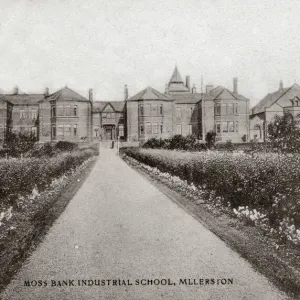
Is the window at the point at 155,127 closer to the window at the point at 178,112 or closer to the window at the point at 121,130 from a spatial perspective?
the window at the point at 178,112

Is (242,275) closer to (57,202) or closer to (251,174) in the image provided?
(251,174)

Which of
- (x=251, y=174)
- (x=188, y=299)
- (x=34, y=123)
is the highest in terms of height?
(x=34, y=123)

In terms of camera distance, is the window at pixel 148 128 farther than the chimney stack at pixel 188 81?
No

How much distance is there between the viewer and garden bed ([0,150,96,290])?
6.41 meters

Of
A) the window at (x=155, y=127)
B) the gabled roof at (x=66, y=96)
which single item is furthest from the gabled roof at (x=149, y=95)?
the gabled roof at (x=66, y=96)

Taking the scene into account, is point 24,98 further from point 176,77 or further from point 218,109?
point 176,77

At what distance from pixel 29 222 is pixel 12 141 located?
18437 mm

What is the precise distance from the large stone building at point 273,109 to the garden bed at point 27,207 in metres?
42.2

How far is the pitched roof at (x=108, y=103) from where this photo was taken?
56500 mm

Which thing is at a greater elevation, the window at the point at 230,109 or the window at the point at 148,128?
the window at the point at 230,109

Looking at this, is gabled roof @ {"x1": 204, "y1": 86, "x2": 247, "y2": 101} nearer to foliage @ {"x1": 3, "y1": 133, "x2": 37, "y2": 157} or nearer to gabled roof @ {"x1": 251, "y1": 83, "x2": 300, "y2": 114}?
gabled roof @ {"x1": 251, "y1": 83, "x2": 300, "y2": 114}

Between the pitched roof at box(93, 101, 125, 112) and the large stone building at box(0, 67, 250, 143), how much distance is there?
9.09 ft

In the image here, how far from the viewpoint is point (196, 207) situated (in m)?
10.4

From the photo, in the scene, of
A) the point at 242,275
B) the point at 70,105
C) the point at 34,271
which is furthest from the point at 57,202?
the point at 70,105
